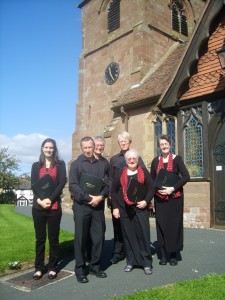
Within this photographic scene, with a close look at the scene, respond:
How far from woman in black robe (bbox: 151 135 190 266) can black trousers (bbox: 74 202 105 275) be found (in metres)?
1.14

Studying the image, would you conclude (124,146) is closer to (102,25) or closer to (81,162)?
(81,162)

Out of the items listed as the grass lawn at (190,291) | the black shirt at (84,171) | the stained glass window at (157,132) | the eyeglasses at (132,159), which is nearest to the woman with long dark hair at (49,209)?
the black shirt at (84,171)

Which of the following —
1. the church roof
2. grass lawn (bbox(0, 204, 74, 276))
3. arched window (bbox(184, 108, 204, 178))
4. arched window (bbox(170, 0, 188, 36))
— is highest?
arched window (bbox(170, 0, 188, 36))

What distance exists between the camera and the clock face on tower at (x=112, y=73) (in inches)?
875

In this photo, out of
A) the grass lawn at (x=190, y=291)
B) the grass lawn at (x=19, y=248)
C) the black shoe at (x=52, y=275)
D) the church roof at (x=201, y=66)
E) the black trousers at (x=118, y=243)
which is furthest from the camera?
the church roof at (x=201, y=66)

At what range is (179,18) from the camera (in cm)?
2402

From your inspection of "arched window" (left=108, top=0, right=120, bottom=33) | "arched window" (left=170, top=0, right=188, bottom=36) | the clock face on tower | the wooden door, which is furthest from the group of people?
"arched window" (left=170, top=0, right=188, bottom=36)

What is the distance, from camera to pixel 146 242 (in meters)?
5.22

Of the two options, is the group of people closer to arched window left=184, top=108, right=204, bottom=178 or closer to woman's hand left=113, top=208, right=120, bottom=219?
woman's hand left=113, top=208, right=120, bottom=219

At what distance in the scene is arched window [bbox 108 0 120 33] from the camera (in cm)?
2369

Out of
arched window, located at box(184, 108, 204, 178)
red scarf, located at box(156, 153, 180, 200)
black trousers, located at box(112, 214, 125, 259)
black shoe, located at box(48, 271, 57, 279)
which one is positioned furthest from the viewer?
arched window, located at box(184, 108, 204, 178)

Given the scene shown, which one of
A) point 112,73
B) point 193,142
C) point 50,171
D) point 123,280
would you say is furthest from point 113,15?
point 123,280

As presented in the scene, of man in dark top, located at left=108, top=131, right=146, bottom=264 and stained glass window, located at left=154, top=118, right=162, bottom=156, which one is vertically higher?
stained glass window, located at left=154, top=118, right=162, bottom=156

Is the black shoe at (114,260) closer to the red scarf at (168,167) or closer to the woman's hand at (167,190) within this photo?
the red scarf at (168,167)
